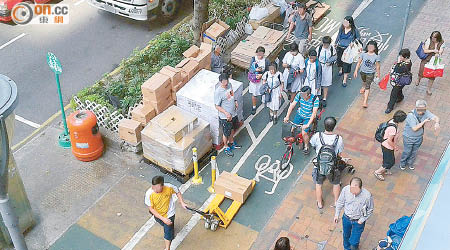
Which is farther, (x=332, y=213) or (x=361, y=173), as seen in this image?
(x=361, y=173)

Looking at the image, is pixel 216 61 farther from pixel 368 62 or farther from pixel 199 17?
pixel 368 62

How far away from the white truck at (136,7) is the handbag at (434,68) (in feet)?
26.0

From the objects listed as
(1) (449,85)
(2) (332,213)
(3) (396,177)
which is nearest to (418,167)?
(3) (396,177)

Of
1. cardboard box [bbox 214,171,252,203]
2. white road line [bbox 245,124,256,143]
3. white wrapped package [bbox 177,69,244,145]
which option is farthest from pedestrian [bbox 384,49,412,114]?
cardboard box [bbox 214,171,252,203]

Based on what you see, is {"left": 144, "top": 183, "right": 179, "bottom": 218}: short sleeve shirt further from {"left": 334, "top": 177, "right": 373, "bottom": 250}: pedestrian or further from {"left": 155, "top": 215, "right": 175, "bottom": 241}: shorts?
{"left": 334, "top": 177, "right": 373, "bottom": 250}: pedestrian

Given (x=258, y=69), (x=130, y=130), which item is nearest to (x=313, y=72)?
(x=258, y=69)

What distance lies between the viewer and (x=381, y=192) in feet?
36.0

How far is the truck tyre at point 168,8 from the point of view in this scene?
17125mm

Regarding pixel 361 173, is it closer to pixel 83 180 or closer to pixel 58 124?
pixel 83 180

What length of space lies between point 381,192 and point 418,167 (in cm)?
112

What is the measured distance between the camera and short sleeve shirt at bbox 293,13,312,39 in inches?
554

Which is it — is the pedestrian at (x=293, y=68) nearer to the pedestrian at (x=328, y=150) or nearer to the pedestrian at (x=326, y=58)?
the pedestrian at (x=326, y=58)

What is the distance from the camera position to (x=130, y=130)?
38.2 feet

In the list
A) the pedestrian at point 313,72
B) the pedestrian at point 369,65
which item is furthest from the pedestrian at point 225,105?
the pedestrian at point 369,65
